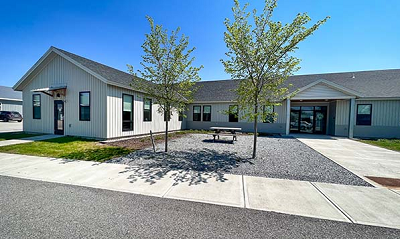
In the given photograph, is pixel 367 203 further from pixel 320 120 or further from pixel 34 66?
pixel 34 66

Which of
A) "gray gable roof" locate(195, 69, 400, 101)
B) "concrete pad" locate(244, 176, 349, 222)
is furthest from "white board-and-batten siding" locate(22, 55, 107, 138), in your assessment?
"concrete pad" locate(244, 176, 349, 222)

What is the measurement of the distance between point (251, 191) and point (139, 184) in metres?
2.86

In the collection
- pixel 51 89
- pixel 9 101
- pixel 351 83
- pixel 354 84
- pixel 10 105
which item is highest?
pixel 351 83

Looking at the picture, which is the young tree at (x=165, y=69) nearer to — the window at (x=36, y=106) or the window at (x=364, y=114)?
the window at (x=36, y=106)

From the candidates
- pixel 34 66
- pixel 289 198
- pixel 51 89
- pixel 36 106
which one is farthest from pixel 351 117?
pixel 36 106

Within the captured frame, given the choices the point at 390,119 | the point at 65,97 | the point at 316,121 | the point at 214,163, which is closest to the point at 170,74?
the point at 214,163

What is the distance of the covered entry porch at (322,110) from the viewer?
13.0m

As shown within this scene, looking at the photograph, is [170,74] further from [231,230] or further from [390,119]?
[390,119]

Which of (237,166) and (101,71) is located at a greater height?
(101,71)

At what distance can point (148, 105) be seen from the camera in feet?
41.3

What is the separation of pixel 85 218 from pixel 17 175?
3.70 m

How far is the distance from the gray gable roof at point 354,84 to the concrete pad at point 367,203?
388 inches

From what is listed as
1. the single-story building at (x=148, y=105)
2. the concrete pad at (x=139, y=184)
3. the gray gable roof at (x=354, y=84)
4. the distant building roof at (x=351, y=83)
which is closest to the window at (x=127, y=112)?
the single-story building at (x=148, y=105)

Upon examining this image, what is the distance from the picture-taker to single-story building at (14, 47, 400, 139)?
988 centimetres
